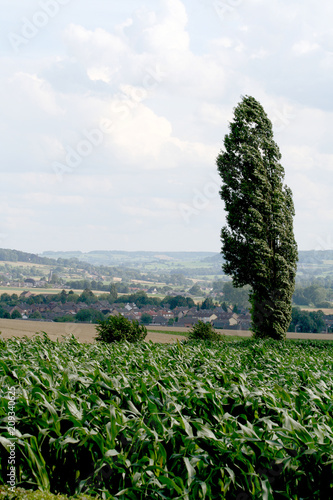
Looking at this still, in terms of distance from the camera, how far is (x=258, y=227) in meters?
24.6

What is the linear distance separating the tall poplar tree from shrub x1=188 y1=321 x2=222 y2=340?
4.70m

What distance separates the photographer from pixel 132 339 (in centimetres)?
1719

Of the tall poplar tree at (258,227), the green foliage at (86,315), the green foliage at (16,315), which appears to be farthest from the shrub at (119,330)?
the green foliage at (16,315)

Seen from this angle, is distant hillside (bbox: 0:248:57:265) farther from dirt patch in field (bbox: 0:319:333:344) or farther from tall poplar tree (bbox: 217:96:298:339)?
tall poplar tree (bbox: 217:96:298:339)

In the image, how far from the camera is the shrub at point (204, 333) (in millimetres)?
21016

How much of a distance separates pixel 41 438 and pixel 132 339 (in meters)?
12.9

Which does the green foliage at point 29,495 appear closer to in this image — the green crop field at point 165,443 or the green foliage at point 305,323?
the green crop field at point 165,443

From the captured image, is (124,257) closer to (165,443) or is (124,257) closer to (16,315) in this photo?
(16,315)

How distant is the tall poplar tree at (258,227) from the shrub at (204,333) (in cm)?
470

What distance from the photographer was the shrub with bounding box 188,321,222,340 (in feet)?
68.9

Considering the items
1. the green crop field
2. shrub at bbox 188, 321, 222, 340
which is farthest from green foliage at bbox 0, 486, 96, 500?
shrub at bbox 188, 321, 222, 340

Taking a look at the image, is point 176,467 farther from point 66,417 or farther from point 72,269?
point 72,269

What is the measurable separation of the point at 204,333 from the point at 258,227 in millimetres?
6625

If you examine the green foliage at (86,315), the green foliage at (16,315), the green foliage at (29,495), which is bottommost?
the green foliage at (16,315)
